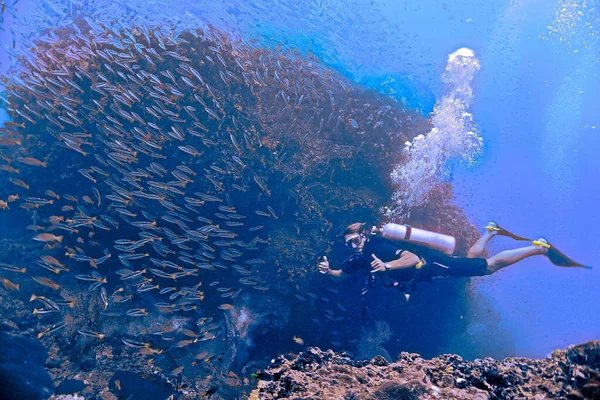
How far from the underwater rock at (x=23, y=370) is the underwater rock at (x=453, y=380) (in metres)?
7.18

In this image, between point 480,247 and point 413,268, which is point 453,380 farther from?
point 480,247

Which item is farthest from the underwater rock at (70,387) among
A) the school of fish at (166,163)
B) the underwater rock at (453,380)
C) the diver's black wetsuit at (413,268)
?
the diver's black wetsuit at (413,268)

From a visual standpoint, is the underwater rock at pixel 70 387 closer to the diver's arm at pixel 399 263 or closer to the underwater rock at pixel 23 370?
the underwater rock at pixel 23 370

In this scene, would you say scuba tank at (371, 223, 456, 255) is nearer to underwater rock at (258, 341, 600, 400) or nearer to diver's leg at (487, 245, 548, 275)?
diver's leg at (487, 245, 548, 275)

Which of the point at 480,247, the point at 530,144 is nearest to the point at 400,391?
the point at 480,247

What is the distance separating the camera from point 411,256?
25.2ft

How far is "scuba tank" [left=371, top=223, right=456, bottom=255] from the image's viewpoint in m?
8.71

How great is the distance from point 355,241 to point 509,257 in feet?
16.6

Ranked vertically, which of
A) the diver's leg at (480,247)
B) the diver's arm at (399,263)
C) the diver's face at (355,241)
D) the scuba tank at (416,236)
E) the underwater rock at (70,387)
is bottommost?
the underwater rock at (70,387)

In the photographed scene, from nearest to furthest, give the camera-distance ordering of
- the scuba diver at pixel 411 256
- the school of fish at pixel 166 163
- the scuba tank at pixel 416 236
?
the scuba diver at pixel 411 256, the scuba tank at pixel 416 236, the school of fish at pixel 166 163

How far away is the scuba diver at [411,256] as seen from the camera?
780cm

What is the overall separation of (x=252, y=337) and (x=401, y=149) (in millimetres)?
8074

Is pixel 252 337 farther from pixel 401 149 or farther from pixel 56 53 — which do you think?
pixel 56 53

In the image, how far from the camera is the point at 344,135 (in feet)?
35.3
